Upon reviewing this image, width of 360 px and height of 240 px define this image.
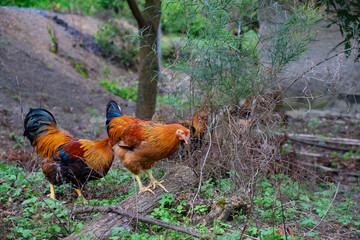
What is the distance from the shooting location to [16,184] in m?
4.71

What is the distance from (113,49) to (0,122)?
28.1 feet

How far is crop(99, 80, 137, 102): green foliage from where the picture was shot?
13213 mm

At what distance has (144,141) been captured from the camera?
471 cm

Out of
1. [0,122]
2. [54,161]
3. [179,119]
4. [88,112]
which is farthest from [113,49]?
[54,161]

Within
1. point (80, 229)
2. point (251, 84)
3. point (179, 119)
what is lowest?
point (80, 229)

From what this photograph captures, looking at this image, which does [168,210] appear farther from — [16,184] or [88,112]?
[88,112]

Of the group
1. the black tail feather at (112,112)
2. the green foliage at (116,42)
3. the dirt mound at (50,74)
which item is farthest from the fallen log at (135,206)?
the green foliage at (116,42)

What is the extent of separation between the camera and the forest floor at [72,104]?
21.7ft

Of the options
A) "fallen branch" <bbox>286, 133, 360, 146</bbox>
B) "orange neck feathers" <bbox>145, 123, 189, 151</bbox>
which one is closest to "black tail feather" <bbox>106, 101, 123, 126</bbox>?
"orange neck feathers" <bbox>145, 123, 189, 151</bbox>

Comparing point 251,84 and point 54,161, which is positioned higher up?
point 251,84

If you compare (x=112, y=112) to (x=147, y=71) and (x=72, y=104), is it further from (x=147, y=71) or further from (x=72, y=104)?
(x=72, y=104)

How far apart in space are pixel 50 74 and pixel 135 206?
912 cm

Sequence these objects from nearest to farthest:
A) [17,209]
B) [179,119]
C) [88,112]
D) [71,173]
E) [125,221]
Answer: [125,221] < [17,209] < [71,173] < [179,119] < [88,112]

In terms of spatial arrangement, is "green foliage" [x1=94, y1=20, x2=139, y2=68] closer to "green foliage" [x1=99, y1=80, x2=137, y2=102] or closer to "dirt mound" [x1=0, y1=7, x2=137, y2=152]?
"dirt mound" [x1=0, y1=7, x2=137, y2=152]
